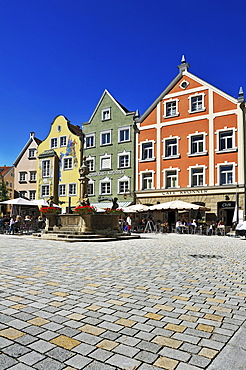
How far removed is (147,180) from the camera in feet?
115

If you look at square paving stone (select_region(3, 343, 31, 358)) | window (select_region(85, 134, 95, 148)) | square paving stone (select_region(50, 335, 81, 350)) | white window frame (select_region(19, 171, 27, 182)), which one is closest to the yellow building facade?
window (select_region(85, 134, 95, 148))

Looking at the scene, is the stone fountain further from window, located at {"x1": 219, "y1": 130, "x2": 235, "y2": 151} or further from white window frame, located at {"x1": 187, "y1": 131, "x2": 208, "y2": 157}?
window, located at {"x1": 219, "y1": 130, "x2": 235, "y2": 151}

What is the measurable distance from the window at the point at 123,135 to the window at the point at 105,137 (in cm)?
152

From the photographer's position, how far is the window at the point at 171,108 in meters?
34.0

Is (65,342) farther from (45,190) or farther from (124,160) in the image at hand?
(45,190)

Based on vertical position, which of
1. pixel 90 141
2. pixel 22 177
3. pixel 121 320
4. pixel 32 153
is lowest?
pixel 121 320

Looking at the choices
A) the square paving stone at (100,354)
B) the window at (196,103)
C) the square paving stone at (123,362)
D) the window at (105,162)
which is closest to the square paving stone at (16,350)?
the square paving stone at (100,354)

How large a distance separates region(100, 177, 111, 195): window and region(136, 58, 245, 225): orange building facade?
12.6 ft

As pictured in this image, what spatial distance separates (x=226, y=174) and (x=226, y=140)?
10.3 feet

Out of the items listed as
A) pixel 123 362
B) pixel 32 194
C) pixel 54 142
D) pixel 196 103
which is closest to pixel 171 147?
pixel 196 103

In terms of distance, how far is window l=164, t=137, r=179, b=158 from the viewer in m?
33.5

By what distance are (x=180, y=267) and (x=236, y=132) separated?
24369mm

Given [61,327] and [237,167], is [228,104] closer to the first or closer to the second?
[237,167]

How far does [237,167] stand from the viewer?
29.4 metres
